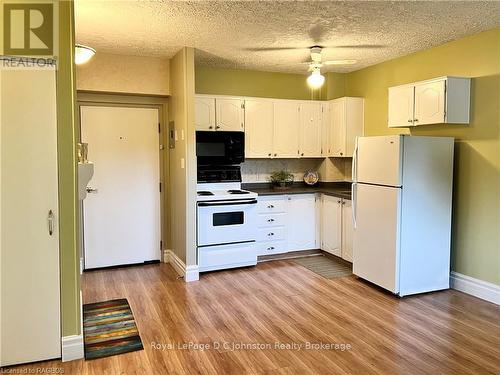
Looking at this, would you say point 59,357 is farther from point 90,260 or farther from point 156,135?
point 156,135

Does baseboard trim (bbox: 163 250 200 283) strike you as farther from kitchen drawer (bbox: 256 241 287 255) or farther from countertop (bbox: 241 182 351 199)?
countertop (bbox: 241 182 351 199)

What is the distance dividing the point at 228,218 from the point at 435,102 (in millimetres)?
2514

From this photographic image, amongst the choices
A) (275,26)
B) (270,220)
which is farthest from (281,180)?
(275,26)

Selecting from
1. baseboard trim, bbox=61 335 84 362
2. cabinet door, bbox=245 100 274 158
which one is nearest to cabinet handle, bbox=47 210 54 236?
baseboard trim, bbox=61 335 84 362

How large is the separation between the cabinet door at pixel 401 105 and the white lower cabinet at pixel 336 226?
1.08 meters

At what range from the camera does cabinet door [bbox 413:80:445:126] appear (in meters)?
3.91

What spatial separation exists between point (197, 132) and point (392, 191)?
237 cm

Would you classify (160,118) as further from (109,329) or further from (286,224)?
(109,329)

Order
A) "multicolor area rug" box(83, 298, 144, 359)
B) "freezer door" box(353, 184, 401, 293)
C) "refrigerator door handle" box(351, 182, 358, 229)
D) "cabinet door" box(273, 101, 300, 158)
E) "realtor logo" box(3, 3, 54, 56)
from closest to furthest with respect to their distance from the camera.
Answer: "realtor logo" box(3, 3, 54, 56)
"multicolor area rug" box(83, 298, 144, 359)
"freezer door" box(353, 184, 401, 293)
"refrigerator door handle" box(351, 182, 358, 229)
"cabinet door" box(273, 101, 300, 158)

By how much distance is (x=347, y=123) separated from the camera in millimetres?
5418

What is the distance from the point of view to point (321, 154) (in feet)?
18.7

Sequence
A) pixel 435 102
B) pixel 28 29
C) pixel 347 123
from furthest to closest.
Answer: pixel 347 123 → pixel 435 102 → pixel 28 29

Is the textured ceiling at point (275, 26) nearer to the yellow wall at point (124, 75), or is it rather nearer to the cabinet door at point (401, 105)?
the yellow wall at point (124, 75)

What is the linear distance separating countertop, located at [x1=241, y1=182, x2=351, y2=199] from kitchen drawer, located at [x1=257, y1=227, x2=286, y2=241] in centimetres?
48
